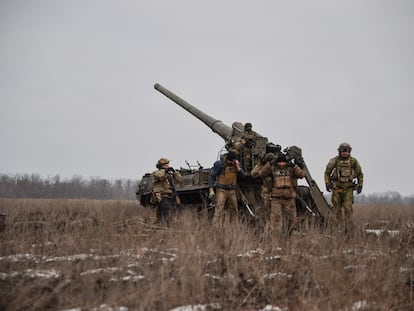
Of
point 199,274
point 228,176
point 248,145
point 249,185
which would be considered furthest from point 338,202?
point 199,274

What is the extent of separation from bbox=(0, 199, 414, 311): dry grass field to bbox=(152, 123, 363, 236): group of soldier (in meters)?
1.52

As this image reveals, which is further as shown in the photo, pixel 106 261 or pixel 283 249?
pixel 283 249

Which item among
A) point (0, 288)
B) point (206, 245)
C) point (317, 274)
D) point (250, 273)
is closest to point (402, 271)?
point (317, 274)

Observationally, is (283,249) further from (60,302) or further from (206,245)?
(60,302)

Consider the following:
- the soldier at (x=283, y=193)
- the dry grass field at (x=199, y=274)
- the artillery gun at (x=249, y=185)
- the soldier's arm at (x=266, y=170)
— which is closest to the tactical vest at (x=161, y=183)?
the artillery gun at (x=249, y=185)

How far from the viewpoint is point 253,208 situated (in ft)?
28.6

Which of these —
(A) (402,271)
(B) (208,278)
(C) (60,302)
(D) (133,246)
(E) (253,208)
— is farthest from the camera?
(E) (253,208)

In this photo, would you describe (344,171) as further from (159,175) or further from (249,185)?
(159,175)

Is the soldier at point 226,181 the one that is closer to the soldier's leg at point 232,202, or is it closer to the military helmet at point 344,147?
the soldier's leg at point 232,202

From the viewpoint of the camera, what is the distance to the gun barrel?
1117 centimetres

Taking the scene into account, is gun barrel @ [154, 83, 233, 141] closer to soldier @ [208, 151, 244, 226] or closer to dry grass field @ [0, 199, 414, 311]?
soldier @ [208, 151, 244, 226]

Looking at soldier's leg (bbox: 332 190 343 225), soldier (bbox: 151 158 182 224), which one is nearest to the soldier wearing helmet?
soldier's leg (bbox: 332 190 343 225)

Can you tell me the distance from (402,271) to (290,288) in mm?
1504

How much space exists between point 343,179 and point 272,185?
144 centimetres
